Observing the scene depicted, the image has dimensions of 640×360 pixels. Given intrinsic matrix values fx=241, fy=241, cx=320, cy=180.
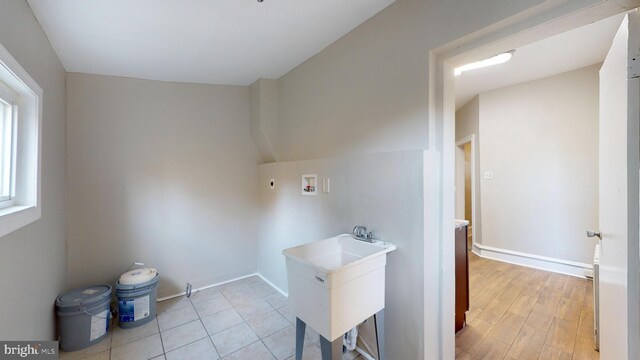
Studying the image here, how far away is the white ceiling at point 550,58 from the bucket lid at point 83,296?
4.39 m

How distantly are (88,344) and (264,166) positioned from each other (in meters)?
2.18

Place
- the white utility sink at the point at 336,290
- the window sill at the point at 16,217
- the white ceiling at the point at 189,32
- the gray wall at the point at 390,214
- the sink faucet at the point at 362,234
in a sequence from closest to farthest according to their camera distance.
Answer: the window sill at the point at 16,217 < the white utility sink at the point at 336,290 < the gray wall at the point at 390,214 < the white ceiling at the point at 189,32 < the sink faucet at the point at 362,234

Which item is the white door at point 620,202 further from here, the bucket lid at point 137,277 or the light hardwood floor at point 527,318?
the bucket lid at point 137,277

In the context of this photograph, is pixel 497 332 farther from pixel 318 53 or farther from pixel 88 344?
pixel 88 344

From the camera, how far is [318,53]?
226cm

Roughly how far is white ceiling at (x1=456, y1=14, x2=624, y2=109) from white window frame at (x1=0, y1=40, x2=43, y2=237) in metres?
3.95

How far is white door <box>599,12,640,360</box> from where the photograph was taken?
3.09 ft

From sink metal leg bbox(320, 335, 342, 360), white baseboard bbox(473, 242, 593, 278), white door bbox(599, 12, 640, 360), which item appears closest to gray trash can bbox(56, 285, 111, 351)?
sink metal leg bbox(320, 335, 342, 360)

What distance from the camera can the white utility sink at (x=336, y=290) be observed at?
3.96ft

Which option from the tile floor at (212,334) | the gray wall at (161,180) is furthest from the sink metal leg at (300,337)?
the gray wall at (161,180)

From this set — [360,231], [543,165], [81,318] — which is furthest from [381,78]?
[543,165]

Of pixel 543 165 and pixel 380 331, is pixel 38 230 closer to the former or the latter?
pixel 380 331

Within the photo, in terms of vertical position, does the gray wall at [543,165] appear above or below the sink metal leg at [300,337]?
above

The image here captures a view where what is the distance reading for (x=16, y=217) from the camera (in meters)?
1.21
